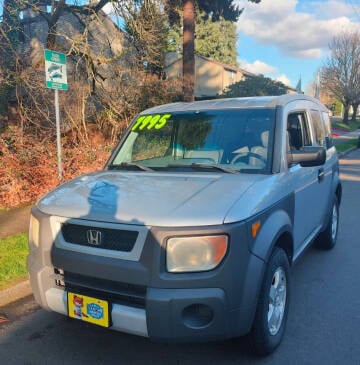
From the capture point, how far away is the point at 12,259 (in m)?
4.77

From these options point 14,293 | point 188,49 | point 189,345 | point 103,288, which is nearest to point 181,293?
point 103,288

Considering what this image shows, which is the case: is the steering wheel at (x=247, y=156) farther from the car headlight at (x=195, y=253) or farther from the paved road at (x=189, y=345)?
the paved road at (x=189, y=345)

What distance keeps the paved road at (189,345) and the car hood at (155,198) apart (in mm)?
1147

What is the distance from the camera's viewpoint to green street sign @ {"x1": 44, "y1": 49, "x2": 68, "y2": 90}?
20.1 feet

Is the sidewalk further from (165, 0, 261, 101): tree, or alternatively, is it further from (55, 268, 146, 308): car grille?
(165, 0, 261, 101): tree

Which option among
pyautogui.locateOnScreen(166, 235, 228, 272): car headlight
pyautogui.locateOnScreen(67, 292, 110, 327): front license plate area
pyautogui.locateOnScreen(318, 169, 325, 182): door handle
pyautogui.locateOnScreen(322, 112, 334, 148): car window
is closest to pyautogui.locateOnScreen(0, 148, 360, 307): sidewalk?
pyautogui.locateOnScreen(67, 292, 110, 327): front license plate area

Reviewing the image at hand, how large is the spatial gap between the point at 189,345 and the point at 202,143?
5.82ft

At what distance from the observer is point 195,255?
2465 millimetres

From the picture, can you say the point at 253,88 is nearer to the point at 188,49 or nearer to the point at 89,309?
the point at 188,49

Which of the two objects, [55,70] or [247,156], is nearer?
[247,156]

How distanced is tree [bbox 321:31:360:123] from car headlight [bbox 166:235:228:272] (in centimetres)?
5407

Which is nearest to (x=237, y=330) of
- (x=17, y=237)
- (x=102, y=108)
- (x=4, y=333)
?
(x=4, y=333)

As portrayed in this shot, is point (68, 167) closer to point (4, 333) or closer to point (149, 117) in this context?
point (149, 117)

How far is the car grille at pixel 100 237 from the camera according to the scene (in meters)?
2.57
